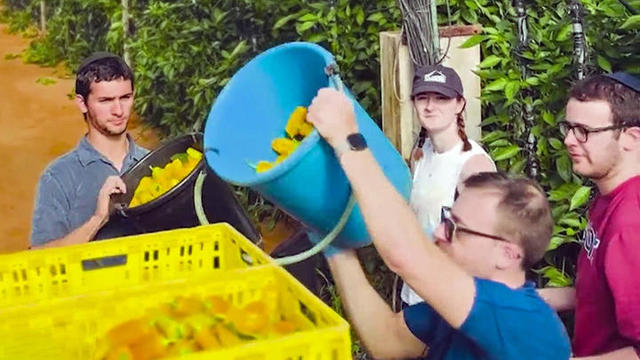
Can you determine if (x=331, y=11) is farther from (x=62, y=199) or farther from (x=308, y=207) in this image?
(x=308, y=207)

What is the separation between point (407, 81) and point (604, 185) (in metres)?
1.38

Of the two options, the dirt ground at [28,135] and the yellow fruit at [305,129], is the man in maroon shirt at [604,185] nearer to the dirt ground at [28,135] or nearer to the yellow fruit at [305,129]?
the yellow fruit at [305,129]

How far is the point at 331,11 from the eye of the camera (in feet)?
14.2

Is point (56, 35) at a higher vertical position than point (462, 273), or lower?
lower

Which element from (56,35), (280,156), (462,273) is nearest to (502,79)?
(280,156)

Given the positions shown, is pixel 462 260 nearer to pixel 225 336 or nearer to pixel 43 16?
pixel 225 336

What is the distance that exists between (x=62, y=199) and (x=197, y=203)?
71cm

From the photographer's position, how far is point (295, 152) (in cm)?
194

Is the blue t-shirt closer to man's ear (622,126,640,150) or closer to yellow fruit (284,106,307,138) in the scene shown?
man's ear (622,126,640,150)

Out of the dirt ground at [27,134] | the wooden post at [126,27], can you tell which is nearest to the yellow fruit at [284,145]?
the dirt ground at [27,134]

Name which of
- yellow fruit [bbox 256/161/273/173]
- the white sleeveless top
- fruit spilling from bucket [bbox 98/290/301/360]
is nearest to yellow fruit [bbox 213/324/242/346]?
fruit spilling from bucket [bbox 98/290/301/360]

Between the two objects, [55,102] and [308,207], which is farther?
[55,102]

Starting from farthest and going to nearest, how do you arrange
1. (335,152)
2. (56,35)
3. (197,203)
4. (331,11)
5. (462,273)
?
(56,35) → (331,11) → (197,203) → (335,152) → (462,273)

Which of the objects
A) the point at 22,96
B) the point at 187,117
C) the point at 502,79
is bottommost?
the point at 22,96
